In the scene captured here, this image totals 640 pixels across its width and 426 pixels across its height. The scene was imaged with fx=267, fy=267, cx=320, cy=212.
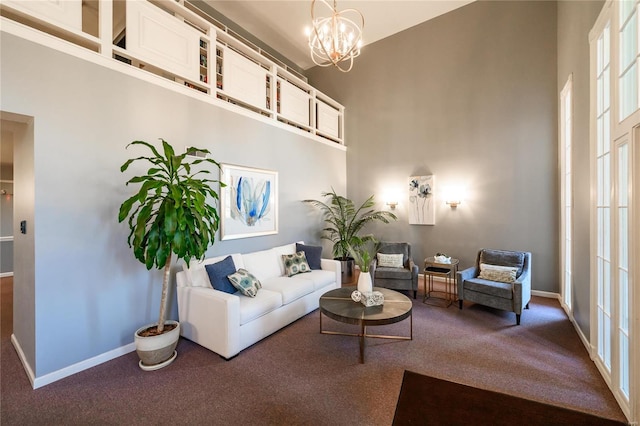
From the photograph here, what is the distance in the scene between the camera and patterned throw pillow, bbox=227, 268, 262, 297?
120 inches

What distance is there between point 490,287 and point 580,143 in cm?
192

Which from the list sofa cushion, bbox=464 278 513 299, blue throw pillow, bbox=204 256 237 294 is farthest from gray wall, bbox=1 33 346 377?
sofa cushion, bbox=464 278 513 299

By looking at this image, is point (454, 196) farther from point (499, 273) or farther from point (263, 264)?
point (263, 264)

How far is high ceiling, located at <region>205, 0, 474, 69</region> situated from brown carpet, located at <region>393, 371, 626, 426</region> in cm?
569

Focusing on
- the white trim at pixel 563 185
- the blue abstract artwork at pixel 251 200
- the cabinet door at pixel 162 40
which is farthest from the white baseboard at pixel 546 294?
the cabinet door at pixel 162 40

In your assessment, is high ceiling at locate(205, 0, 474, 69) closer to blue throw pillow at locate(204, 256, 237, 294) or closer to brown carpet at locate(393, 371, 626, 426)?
blue throw pillow at locate(204, 256, 237, 294)

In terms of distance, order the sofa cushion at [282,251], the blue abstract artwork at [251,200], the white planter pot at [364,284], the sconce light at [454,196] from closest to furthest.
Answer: the white planter pot at [364,284] < the blue abstract artwork at [251,200] < the sofa cushion at [282,251] < the sconce light at [454,196]

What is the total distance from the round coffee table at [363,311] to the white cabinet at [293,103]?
10.7 feet

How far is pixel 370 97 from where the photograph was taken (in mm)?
5926

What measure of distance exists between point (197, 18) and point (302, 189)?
2950 mm

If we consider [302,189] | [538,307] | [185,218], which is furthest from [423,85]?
[185,218]

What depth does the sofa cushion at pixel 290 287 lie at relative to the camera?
331cm

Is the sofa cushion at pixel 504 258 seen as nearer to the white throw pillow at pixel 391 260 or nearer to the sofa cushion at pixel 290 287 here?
the white throw pillow at pixel 391 260

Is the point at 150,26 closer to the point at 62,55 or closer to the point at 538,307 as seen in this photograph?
the point at 62,55
